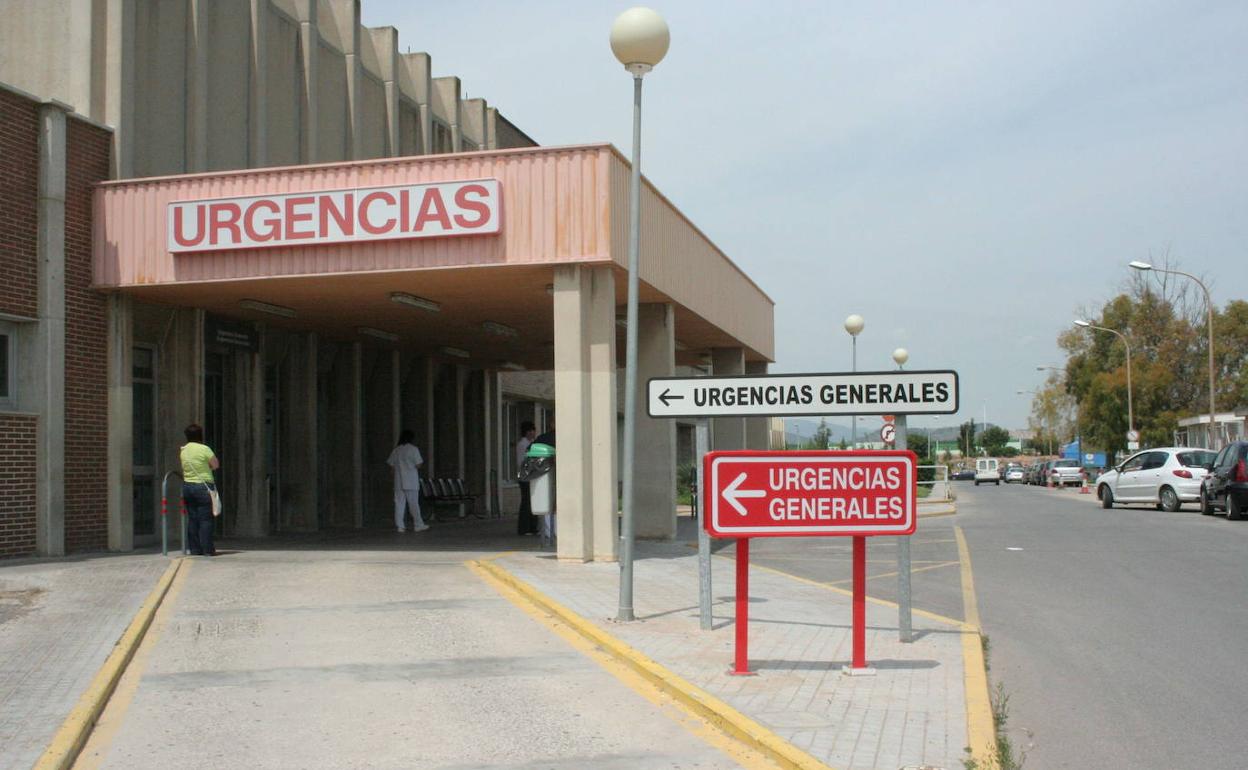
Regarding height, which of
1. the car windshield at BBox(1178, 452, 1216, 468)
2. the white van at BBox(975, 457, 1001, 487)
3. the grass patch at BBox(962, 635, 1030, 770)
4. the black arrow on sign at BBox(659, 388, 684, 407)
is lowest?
the white van at BBox(975, 457, 1001, 487)

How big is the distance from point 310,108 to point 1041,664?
662 inches

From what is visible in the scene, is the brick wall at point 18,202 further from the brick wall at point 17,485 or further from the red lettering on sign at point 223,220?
the red lettering on sign at point 223,220

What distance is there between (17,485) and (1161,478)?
25484 millimetres

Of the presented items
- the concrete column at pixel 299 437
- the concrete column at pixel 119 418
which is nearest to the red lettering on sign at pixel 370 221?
the concrete column at pixel 119 418

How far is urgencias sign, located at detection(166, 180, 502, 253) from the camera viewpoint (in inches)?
573

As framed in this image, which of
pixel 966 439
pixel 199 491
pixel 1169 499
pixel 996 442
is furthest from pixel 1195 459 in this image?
pixel 996 442

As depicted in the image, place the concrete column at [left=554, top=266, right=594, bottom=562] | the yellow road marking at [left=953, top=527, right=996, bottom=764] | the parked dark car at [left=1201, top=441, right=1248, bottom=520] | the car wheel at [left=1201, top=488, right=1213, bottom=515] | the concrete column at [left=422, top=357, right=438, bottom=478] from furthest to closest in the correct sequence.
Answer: the car wheel at [left=1201, top=488, right=1213, bottom=515] < the concrete column at [left=422, top=357, right=438, bottom=478] < the parked dark car at [left=1201, top=441, right=1248, bottom=520] < the concrete column at [left=554, top=266, right=594, bottom=562] < the yellow road marking at [left=953, top=527, right=996, bottom=764]

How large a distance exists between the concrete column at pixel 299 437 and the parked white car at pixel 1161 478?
19834mm

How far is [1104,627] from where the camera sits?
10336 mm

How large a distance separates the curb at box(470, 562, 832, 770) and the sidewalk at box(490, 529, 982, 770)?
8cm

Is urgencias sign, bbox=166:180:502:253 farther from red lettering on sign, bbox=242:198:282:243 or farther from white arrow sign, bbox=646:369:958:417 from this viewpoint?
white arrow sign, bbox=646:369:958:417

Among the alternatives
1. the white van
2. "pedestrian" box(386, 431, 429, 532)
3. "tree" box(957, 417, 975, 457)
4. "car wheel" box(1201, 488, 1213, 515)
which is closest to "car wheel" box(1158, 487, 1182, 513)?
"car wheel" box(1201, 488, 1213, 515)

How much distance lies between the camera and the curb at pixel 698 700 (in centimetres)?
590

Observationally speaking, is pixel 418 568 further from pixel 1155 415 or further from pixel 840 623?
pixel 1155 415
